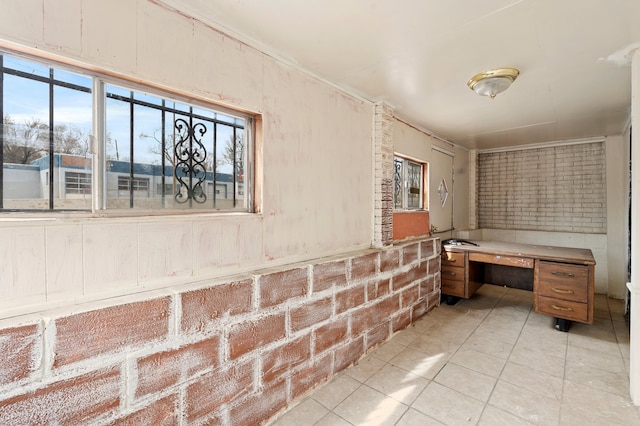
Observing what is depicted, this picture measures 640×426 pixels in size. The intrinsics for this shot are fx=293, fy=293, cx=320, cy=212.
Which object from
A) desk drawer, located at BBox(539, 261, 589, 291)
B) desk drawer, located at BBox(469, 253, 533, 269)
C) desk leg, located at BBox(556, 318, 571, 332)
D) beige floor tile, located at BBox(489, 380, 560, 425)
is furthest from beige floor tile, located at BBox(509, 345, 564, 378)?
desk drawer, located at BBox(469, 253, 533, 269)

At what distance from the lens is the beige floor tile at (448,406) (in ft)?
6.98

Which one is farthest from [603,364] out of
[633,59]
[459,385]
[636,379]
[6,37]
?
[6,37]

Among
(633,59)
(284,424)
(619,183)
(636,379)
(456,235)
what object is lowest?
(284,424)

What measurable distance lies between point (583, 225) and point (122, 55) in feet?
22.0

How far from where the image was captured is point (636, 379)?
7.43 feet

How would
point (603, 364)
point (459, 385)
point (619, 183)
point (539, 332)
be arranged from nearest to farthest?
point (459, 385) < point (603, 364) < point (539, 332) < point (619, 183)

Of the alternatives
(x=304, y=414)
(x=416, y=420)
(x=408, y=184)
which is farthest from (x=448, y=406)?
(x=408, y=184)

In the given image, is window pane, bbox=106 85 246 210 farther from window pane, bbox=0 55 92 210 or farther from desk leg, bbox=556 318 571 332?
desk leg, bbox=556 318 571 332

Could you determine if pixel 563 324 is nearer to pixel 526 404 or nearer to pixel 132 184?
pixel 526 404

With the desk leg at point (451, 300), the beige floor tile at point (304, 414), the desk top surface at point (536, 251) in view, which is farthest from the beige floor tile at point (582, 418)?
the desk leg at point (451, 300)

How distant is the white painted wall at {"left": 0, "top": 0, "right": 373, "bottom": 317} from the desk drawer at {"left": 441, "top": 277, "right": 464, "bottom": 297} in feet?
7.73

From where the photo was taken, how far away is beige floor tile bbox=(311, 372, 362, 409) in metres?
2.32

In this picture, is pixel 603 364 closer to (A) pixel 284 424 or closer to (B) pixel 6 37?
(A) pixel 284 424

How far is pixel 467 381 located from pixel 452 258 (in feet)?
7.01
